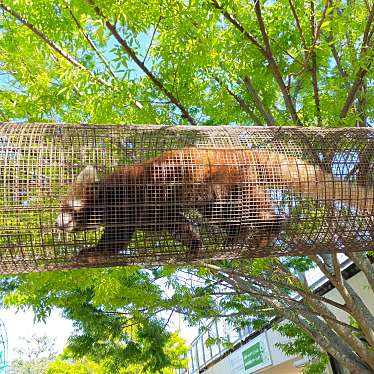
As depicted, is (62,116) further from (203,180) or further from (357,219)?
(357,219)

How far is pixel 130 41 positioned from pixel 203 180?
2237mm

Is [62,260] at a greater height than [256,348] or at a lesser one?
lesser

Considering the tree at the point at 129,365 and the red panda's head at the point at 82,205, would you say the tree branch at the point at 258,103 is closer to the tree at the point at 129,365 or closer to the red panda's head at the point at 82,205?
the red panda's head at the point at 82,205

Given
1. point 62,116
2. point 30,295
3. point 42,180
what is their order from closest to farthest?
point 42,180, point 62,116, point 30,295

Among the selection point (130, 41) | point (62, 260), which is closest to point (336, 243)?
point (62, 260)

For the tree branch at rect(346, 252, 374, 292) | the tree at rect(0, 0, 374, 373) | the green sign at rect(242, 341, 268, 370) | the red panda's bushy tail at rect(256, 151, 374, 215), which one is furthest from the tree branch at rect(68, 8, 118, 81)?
the green sign at rect(242, 341, 268, 370)

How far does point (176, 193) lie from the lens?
1908mm

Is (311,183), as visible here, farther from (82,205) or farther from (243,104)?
(243,104)

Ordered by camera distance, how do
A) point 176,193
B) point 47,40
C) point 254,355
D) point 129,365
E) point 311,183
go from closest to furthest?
point 176,193
point 311,183
point 47,40
point 129,365
point 254,355

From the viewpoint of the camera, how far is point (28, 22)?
4.04 metres

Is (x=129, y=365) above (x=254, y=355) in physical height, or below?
below

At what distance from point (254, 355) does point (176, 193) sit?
Result: 13.1 m

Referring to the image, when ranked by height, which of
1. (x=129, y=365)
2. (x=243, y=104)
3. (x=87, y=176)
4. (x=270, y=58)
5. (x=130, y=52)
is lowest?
(x=87, y=176)

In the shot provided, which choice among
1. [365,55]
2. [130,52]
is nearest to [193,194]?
[130,52]
